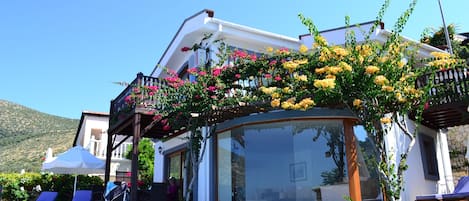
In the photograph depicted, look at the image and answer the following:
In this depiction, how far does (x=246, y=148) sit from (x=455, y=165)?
423 inches

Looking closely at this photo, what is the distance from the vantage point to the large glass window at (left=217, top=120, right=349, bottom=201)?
9367 millimetres

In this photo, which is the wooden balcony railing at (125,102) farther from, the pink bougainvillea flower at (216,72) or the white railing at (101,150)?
the white railing at (101,150)

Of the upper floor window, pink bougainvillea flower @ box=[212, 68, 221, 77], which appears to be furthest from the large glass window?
the upper floor window

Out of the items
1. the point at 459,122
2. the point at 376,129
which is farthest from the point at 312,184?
the point at 459,122

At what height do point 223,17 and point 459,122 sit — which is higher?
point 223,17

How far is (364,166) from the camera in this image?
9.59 meters

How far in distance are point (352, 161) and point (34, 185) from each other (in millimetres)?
13345

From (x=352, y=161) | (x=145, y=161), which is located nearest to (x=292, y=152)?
(x=352, y=161)

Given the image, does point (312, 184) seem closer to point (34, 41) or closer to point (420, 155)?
point (420, 155)

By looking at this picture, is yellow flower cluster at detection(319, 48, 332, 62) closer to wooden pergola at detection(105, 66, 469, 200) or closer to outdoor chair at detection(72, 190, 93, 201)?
wooden pergola at detection(105, 66, 469, 200)

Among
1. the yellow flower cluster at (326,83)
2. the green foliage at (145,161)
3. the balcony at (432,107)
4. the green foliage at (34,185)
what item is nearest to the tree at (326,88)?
the yellow flower cluster at (326,83)

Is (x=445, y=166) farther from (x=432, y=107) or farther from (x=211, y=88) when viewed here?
(x=211, y=88)

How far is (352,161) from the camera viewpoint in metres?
9.44

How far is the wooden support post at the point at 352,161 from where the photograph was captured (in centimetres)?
920
